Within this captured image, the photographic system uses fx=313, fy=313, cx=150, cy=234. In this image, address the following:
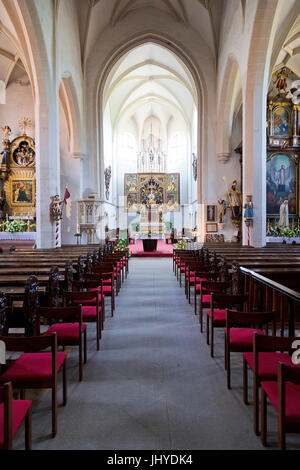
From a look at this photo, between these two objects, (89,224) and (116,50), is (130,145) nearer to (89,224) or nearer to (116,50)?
(116,50)

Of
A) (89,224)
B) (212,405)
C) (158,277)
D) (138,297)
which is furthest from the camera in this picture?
(89,224)

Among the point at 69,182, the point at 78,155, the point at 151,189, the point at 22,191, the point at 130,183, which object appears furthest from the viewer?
the point at 130,183

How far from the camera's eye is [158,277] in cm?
966

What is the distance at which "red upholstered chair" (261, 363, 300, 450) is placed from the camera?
1.67 m

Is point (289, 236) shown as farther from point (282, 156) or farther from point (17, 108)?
point (17, 108)

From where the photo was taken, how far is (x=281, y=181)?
17094mm

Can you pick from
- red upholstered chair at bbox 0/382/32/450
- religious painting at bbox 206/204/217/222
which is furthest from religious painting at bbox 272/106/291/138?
red upholstered chair at bbox 0/382/32/450

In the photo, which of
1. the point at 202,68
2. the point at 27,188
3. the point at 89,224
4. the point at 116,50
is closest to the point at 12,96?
the point at 27,188

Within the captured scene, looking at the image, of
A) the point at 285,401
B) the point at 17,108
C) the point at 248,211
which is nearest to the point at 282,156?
the point at 248,211

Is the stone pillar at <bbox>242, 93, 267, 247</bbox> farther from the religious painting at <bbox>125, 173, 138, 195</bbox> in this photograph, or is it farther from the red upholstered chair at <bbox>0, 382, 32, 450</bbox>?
the religious painting at <bbox>125, 173, 138, 195</bbox>

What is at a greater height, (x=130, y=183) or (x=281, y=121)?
(x=281, y=121)

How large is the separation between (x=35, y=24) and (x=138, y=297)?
9.21 m

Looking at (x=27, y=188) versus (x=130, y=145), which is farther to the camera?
(x=130, y=145)

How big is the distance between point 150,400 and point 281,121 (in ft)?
57.9
